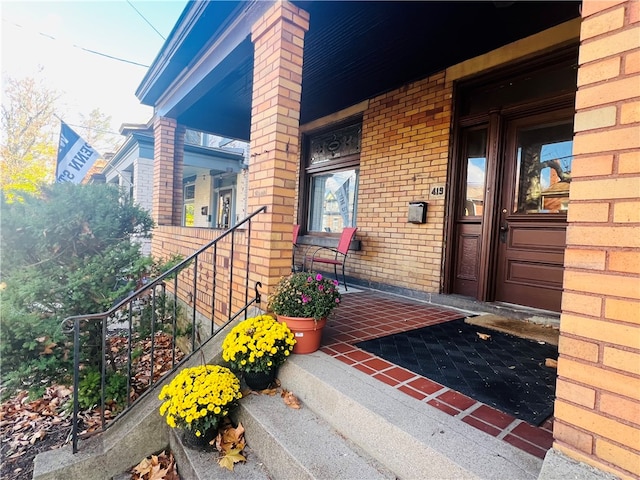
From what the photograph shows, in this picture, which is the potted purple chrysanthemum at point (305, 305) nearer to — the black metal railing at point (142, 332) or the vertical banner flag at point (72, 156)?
the black metal railing at point (142, 332)

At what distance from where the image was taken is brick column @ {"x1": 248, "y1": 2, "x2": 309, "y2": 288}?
7.97 feet

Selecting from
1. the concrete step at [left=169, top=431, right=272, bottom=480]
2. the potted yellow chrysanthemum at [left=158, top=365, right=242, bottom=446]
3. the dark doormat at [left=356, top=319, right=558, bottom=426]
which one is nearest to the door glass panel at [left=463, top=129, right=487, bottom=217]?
the dark doormat at [left=356, top=319, right=558, bottom=426]

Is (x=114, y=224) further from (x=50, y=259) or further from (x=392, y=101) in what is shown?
(x=392, y=101)

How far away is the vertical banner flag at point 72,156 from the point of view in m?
5.59

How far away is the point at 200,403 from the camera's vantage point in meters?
1.80

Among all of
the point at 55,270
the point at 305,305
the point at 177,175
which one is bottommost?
the point at 305,305

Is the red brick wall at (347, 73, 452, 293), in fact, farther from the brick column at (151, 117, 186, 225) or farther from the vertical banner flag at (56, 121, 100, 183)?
the vertical banner flag at (56, 121, 100, 183)

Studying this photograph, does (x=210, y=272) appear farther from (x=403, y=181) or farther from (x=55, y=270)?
(x=403, y=181)

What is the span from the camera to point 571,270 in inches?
40.5

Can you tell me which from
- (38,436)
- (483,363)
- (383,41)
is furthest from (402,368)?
(383,41)

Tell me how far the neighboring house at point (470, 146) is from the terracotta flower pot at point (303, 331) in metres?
0.43

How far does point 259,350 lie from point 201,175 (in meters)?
10.1

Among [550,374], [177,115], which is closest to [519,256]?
[550,374]

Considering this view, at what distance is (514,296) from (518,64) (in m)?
2.21
